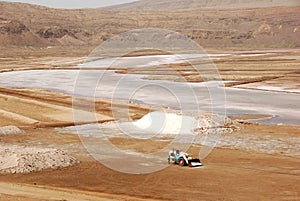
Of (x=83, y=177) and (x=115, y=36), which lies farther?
(x=115, y=36)

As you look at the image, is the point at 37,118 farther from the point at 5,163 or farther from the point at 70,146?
the point at 5,163

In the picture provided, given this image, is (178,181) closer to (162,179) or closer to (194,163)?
(162,179)

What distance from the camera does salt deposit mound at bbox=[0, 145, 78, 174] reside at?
2364 cm

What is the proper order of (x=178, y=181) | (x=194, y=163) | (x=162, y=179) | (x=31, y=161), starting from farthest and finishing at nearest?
(x=194, y=163)
(x=31, y=161)
(x=162, y=179)
(x=178, y=181)

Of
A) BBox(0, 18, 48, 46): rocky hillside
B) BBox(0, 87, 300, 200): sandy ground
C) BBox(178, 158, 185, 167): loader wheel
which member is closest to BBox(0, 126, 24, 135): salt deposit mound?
BBox(0, 87, 300, 200): sandy ground

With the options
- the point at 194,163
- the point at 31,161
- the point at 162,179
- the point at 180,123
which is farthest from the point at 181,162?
the point at 180,123

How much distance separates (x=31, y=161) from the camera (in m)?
24.3

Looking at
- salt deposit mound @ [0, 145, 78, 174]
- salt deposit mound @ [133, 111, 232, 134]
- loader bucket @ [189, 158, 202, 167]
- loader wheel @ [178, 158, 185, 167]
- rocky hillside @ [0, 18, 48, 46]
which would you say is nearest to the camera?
salt deposit mound @ [0, 145, 78, 174]

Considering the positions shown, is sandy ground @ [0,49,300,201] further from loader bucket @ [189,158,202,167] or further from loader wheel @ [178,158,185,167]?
loader wheel @ [178,158,185,167]

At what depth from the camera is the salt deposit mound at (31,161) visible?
77.6 ft

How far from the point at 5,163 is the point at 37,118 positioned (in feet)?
52.7

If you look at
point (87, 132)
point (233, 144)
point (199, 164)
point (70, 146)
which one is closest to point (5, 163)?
point (70, 146)

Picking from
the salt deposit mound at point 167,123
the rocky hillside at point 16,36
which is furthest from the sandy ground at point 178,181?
the rocky hillside at point 16,36

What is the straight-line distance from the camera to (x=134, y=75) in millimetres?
81312
